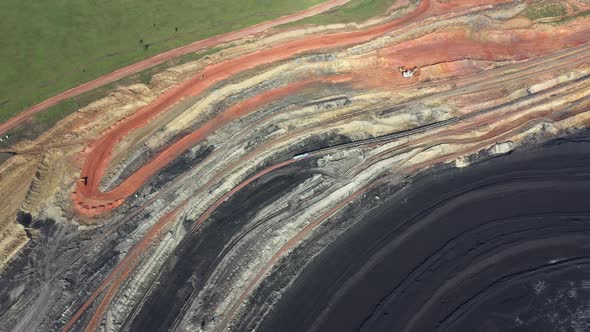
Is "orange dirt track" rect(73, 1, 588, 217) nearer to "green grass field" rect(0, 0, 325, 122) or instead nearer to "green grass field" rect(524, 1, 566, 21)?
"green grass field" rect(524, 1, 566, 21)

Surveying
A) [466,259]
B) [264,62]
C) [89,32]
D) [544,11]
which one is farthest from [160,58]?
[544,11]

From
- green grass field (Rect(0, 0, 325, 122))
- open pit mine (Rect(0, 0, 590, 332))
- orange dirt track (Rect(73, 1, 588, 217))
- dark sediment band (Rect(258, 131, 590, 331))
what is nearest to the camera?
open pit mine (Rect(0, 0, 590, 332))

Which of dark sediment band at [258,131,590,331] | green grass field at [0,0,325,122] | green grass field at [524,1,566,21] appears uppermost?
green grass field at [524,1,566,21]

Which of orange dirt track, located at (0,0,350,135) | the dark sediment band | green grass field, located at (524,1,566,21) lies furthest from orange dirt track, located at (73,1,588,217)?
the dark sediment band

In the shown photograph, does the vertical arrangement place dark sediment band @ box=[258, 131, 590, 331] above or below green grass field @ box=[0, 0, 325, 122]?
below

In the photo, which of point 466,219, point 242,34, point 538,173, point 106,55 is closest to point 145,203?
point 106,55

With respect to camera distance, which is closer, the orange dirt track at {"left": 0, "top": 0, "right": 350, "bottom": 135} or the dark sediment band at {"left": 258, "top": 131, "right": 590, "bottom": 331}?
the dark sediment band at {"left": 258, "top": 131, "right": 590, "bottom": 331}
